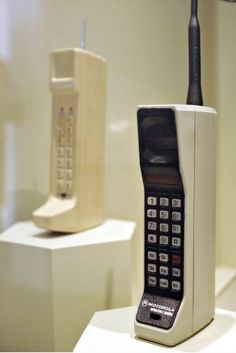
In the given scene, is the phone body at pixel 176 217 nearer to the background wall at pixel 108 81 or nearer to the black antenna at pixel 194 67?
the black antenna at pixel 194 67

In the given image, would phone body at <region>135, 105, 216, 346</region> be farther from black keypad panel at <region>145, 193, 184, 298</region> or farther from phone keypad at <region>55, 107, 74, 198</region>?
phone keypad at <region>55, 107, 74, 198</region>

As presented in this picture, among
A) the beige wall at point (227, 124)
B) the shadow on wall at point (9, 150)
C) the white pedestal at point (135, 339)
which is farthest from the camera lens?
the shadow on wall at point (9, 150)

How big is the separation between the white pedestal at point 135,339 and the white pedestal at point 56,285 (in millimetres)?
171

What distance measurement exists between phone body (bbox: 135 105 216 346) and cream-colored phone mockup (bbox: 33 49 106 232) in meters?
0.30

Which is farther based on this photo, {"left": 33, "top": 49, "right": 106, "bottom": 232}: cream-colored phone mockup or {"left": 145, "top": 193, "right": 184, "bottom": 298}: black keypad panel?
{"left": 33, "top": 49, "right": 106, "bottom": 232}: cream-colored phone mockup

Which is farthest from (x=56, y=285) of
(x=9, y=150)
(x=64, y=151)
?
(x=9, y=150)

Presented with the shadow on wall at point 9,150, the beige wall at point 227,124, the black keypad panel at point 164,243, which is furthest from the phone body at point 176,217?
the shadow on wall at point 9,150

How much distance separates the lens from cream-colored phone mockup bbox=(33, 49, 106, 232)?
712 millimetres

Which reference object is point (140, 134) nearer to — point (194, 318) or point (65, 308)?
point (194, 318)

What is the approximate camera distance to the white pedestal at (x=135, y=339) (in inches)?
16.4

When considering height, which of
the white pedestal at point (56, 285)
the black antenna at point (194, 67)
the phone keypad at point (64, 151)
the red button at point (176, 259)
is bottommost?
the white pedestal at point (56, 285)

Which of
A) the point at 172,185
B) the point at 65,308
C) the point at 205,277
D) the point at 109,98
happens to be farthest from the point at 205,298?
the point at 109,98

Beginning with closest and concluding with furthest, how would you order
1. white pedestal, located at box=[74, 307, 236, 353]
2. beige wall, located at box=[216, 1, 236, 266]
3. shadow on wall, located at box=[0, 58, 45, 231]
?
white pedestal, located at box=[74, 307, 236, 353] < beige wall, located at box=[216, 1, 236, 266] < shadow on wall, located at box=[0, 58, 45, 231]

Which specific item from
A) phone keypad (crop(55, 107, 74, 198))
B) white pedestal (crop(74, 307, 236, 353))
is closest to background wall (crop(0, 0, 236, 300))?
phone keypad (crop(55, 107, 74, 198))
